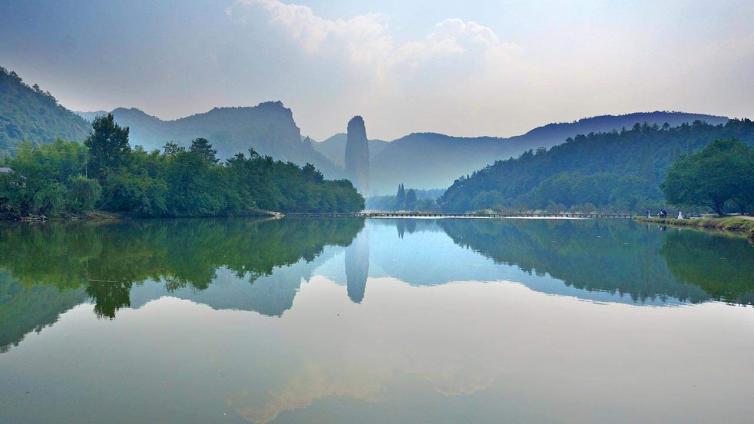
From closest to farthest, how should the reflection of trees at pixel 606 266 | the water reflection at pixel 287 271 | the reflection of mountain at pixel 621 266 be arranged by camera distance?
the water reflection at pixel 287 271
the reflection of trees at pixel 606 266
the reflection of mountain at pixel 621 266

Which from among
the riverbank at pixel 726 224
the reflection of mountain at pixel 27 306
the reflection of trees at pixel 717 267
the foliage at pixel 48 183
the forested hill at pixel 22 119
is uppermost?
the forested hill at pixel 22 119

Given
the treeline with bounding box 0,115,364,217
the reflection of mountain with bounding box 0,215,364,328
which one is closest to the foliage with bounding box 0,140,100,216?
the treeline with bounding box 0,115,364,217

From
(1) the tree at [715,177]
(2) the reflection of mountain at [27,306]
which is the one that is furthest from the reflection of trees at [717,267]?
(1) the tree at [715,177]

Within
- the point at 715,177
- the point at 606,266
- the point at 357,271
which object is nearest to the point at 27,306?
the point at 357,271

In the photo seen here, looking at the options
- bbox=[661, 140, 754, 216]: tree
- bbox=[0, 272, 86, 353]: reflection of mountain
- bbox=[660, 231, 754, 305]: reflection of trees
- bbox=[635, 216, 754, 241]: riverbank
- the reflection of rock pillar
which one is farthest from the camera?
bbox=[661, 140, 754, 216]: tree

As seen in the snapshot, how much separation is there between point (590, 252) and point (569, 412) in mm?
30987

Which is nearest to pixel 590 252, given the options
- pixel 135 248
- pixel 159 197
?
pixel 135 248

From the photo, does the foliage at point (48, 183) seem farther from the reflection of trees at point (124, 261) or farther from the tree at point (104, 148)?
the reflection of trees at point (124, 261)

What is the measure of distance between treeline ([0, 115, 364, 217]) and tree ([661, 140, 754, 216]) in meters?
77.6

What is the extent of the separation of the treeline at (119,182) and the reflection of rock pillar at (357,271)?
51.4 metres

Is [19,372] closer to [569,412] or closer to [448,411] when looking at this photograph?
[448,411]

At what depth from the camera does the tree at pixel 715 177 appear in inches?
2908

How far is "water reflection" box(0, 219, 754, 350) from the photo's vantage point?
59.7 ft

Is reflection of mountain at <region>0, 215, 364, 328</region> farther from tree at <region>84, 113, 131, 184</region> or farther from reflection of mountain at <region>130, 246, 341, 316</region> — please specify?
tree at <region>84, 113, 131, 184</region>
